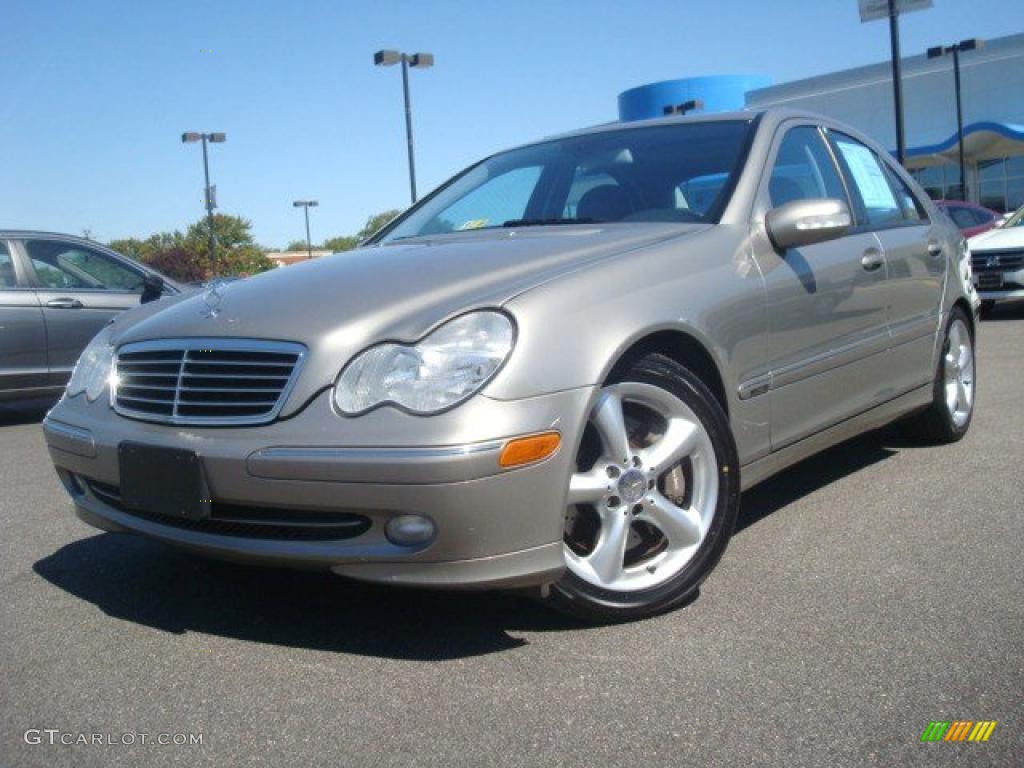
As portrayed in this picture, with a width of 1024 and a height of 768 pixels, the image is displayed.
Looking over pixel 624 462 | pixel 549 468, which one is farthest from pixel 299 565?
pixel 624 462

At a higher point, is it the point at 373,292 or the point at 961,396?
the point at 373,292

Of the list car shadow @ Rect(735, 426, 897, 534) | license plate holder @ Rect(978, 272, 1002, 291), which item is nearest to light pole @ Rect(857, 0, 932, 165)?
license plate holder @ Rect(978, 272, 1002, 291)

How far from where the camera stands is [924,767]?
7.34 feet

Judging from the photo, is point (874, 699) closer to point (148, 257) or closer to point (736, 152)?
point (736, 152)

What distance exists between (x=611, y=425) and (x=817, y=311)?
130 cm

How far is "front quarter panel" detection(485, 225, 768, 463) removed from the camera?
9.33ft

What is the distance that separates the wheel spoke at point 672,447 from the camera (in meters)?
3.14

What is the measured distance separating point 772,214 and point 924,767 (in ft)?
6.78

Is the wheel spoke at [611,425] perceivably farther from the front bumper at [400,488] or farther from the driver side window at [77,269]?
the driver side window at [77,269]

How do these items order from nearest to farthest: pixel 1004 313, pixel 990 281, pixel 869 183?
pixel 869 183, pixel 990 281, pixel 1004 313

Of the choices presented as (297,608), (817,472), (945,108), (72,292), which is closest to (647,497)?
(297,608)

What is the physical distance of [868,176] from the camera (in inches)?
190

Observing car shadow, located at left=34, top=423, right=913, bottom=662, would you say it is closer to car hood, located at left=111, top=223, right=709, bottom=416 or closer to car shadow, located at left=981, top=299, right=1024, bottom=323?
car hood, located at left=111, top=223, right=709, bottom=416

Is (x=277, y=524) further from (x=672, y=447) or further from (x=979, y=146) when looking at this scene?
(x=979, y=146)
